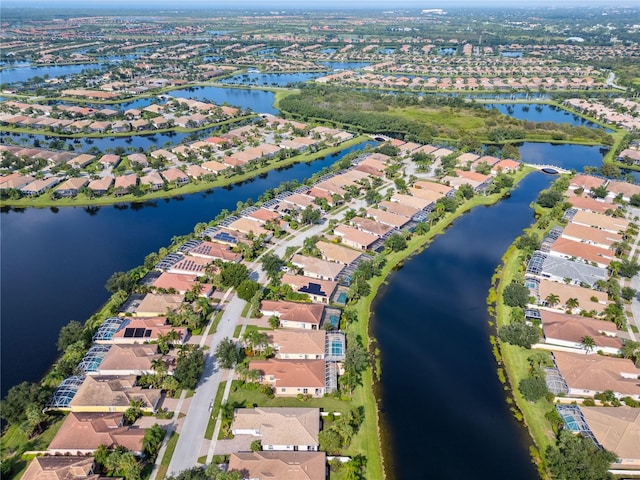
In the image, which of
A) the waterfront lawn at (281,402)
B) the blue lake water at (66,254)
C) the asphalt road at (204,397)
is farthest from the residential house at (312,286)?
the blue lake water at (66,254)

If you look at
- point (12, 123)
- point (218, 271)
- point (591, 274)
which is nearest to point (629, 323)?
point (591, 274)

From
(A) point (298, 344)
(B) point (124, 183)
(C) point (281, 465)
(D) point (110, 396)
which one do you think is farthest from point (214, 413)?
(B) point (124, 183)

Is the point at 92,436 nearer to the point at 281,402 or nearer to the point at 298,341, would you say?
the point at 281,402

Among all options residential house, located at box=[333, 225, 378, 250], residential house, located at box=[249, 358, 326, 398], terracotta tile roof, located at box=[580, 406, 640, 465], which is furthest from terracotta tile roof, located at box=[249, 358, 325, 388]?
residential house, located at box=[333, 225, 378, 250]

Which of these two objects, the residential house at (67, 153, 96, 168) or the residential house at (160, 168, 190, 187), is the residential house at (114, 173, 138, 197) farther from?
the residential house at (67, 153, 96, 168)

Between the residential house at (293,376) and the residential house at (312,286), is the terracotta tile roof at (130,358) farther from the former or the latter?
the residential house at (312,286)

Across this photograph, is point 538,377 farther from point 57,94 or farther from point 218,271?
point 57,94
